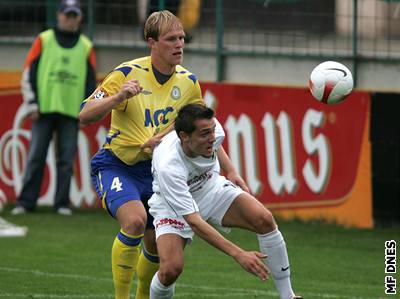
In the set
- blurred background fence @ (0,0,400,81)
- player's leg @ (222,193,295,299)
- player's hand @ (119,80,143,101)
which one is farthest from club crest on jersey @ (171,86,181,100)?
blurred background fence @ (0,0,400,81)

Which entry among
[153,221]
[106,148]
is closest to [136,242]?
[153,221]

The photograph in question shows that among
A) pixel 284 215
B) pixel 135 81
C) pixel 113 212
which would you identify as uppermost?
pixel 135 81

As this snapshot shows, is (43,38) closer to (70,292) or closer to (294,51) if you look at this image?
(294,51)

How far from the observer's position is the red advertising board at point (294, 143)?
1327 cm

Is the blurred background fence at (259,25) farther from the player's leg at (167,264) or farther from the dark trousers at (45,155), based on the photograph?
the player's leg at (167,264)

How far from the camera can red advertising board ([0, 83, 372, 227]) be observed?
13273 millimetres

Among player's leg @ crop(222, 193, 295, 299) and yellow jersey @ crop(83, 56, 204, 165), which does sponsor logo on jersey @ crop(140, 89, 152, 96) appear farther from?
player's leg @ crop(222, 193, 295, 299)

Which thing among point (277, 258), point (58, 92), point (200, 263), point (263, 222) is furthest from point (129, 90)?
point (58, 92)

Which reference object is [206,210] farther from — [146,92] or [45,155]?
[45,155]

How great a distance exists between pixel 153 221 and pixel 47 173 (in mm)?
6605

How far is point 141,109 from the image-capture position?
8414 mm

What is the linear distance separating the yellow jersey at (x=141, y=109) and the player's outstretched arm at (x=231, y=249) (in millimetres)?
902

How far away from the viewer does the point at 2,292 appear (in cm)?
949

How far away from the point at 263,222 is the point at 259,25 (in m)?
6.49
